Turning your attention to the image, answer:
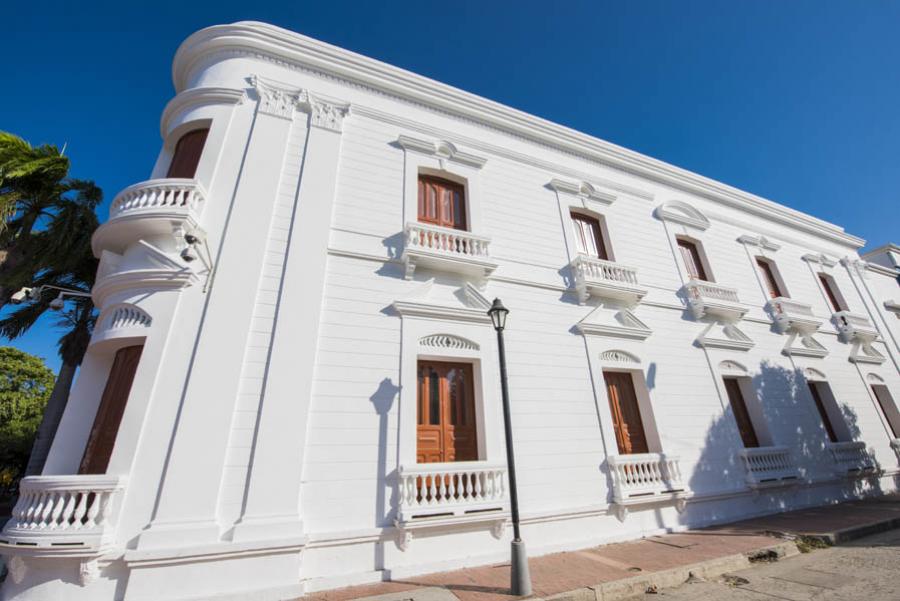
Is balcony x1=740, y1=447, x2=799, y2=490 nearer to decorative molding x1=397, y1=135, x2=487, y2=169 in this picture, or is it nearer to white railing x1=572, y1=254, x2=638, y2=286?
white railing x1=572, y1=254, x2=638, y2=286

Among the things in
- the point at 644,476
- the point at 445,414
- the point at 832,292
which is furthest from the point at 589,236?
the point at 832,292

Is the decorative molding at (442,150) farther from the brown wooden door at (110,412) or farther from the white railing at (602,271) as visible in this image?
the brown wooden door at (110,412)

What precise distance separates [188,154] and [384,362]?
213 inches

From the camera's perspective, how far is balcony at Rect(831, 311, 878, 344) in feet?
39.2

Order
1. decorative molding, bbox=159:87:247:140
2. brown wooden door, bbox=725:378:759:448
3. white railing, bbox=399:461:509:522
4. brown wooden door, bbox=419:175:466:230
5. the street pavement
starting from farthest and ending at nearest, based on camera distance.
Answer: brown wooden door, bbox=725:378:759:448
brown wooden door, bbox=419:175:466:230
decorative molding, bbox=159:87:247:140
white railing, bbox=399:461:509:522
the street pavement

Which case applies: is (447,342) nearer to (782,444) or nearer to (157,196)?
(157,196)

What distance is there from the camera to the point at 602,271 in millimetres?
8375

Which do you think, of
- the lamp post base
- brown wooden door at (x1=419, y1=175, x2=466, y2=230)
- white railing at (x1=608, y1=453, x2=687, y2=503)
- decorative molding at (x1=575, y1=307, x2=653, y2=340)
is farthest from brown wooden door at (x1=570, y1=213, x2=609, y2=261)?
the lamp post base

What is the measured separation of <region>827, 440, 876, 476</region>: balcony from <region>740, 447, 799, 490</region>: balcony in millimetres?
1995

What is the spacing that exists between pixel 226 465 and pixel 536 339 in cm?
532

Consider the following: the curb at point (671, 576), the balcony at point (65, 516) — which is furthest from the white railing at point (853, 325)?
the balcony at point (65, 516)

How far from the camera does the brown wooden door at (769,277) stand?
39.1 feet

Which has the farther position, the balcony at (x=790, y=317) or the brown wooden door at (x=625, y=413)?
the balcony at (x=790, y=317)

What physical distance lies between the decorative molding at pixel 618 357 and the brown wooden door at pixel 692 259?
4186 mm
